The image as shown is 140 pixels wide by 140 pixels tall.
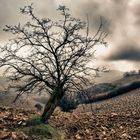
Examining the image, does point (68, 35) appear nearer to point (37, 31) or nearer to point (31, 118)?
point (37, 31)

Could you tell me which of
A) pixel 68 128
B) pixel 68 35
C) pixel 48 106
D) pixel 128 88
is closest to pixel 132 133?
pixel 68 128

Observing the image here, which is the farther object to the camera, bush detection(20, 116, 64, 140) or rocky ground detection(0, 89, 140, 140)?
rocky ground detection(0, 89, 140, 140)

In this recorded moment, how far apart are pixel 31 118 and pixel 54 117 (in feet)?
7.58

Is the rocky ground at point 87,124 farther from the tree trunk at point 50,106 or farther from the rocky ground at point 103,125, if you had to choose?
the tree trunk at point 50,106

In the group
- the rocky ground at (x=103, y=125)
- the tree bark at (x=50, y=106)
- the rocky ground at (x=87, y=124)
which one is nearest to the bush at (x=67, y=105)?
the rocky ground at (x=103, y=125)

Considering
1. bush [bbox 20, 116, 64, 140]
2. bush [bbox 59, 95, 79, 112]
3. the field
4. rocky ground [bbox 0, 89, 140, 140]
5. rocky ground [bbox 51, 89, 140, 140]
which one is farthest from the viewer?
bush [bbox 59, 95, 79, 112]

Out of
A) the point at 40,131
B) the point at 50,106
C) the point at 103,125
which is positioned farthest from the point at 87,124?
the point at 40,131

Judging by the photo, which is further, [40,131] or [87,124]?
[87,124]

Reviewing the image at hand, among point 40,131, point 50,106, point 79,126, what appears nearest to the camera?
point 40,131

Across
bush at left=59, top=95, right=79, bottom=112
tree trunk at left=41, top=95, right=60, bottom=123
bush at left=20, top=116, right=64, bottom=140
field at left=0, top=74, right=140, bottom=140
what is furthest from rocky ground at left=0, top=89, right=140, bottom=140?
bush at left=59, top=95, right=79, bottom=112

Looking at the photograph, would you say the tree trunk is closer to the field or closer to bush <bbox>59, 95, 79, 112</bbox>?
the field

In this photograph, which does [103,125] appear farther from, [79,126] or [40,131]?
[40,131]

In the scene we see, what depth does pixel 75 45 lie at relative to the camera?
18.6 meters

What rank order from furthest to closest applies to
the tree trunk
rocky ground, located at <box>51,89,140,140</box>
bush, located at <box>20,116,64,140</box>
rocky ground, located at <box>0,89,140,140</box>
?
rocky ground, located at <box>51,89,140,140</box>, the tree trunk, rocky ground, located at <box>0,89,140,140</box>, bush, located at <box>20,116,64,140</box>
